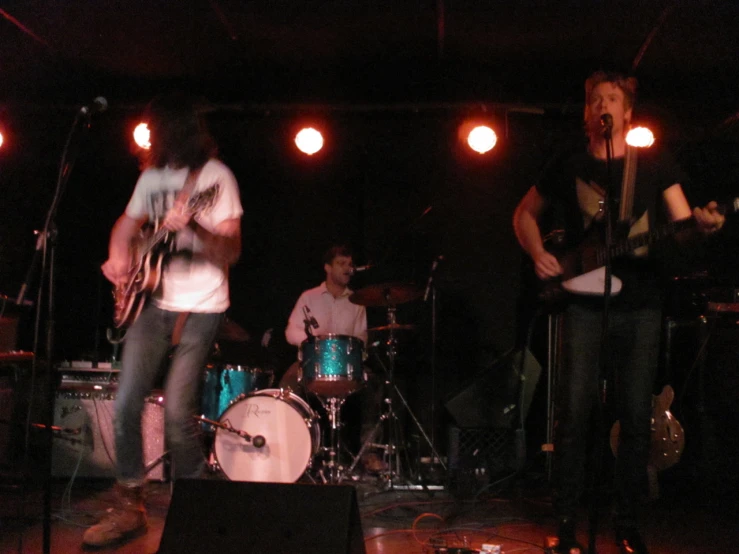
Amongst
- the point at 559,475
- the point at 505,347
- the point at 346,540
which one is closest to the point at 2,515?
the point at 346,540

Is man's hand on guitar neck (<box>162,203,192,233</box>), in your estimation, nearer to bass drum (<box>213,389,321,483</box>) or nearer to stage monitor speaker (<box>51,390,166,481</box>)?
bass drum (<box>213,389,321,483</box>)

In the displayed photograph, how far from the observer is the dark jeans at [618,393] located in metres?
3.13

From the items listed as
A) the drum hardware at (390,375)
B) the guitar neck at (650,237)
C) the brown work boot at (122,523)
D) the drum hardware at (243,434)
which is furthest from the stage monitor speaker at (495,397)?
the brown work boot at (122,523)

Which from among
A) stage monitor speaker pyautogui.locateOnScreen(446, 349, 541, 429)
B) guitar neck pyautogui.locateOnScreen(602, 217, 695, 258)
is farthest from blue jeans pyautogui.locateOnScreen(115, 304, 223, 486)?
stage monitor speaker pyautogui.locateOnScreen(446, 349, 541, 429)

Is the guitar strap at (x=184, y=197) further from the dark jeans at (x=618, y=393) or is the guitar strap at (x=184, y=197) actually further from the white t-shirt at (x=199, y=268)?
the dark jeans at (x=618, y=393)

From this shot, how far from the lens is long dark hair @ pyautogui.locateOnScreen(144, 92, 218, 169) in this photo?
324 centimetres

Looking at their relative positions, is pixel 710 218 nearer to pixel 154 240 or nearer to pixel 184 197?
pixel 184 197

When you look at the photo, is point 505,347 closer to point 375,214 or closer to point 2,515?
point 375,214

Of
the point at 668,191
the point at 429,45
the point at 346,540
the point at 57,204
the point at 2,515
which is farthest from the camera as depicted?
the point at 429,45

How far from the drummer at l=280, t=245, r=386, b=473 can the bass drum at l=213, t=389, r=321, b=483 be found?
102cm

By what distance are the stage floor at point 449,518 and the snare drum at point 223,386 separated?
0.65 meters

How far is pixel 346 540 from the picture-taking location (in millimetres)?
2330

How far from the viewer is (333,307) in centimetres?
612

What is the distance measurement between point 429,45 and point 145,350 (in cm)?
342
